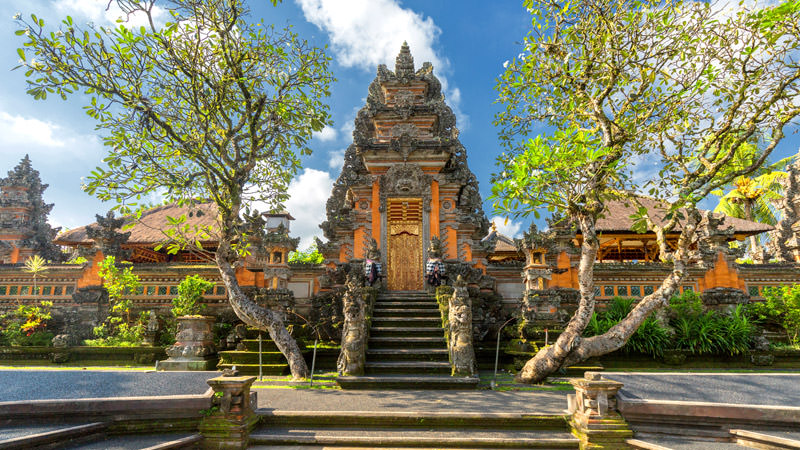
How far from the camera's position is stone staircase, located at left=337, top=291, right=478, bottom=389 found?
670cm

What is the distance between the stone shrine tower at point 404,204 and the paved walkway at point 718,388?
249 inches

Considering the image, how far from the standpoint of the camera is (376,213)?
38.8 feet

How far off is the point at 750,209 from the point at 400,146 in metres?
21.5

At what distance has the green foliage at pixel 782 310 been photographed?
9633 millimetres

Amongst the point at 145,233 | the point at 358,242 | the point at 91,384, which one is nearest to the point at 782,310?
the point at 358,242

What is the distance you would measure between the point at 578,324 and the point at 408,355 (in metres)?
3.21

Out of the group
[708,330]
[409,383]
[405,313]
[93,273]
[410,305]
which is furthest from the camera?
[93,273]

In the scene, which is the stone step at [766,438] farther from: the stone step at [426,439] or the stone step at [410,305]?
the stone step at [410,305]

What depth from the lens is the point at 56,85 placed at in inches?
249

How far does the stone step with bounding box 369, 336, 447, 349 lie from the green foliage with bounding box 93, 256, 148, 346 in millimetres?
6387

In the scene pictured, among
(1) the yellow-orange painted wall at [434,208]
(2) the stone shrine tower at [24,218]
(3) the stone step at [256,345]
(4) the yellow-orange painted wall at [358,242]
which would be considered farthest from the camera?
(2) the stone shrine tower at [24,218]

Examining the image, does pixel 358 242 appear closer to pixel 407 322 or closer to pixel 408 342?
pixel 407 322

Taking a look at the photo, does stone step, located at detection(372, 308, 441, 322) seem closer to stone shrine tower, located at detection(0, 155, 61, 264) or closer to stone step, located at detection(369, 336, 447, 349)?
stone step, located at detection(369, 336, 447, 349)

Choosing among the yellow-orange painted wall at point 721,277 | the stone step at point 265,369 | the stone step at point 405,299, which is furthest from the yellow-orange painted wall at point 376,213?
the yellow-orange painted wall at point 721,277
